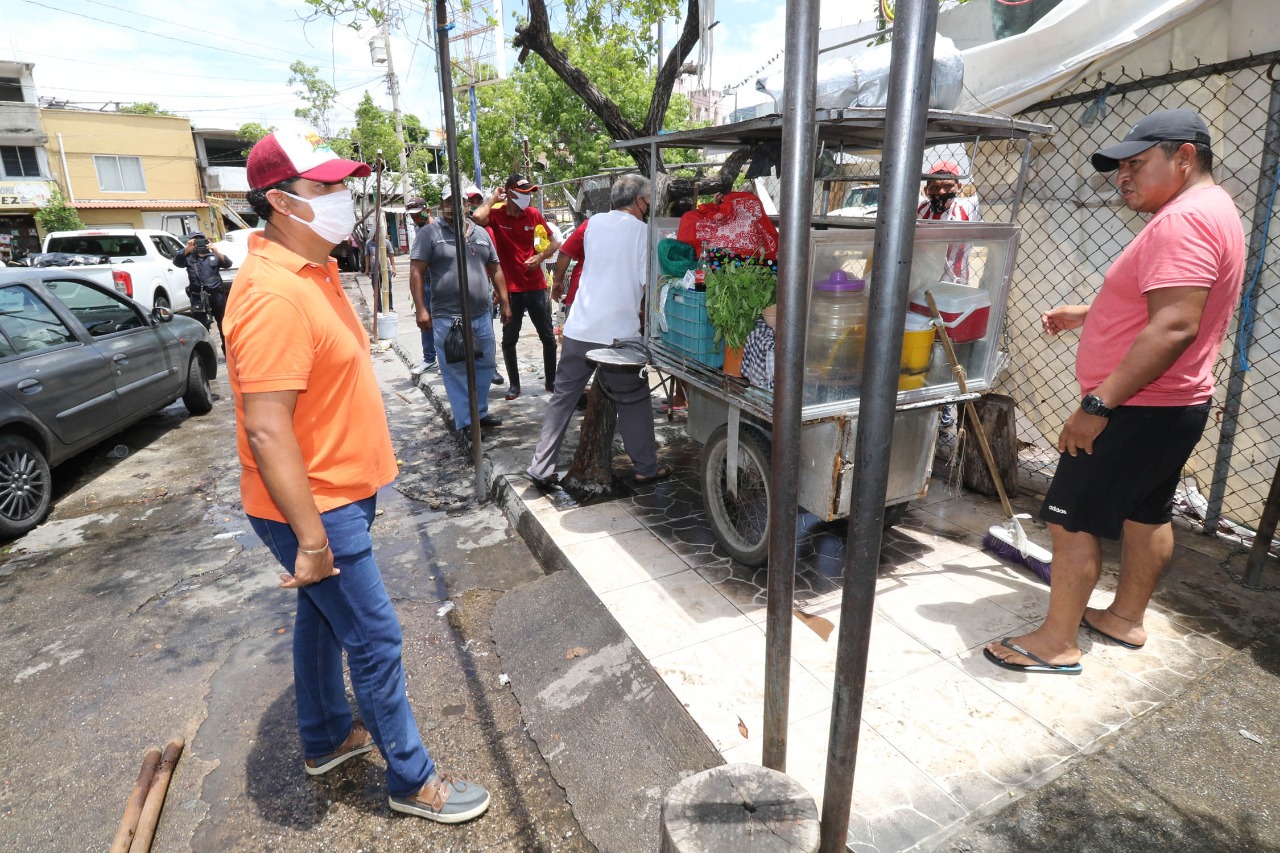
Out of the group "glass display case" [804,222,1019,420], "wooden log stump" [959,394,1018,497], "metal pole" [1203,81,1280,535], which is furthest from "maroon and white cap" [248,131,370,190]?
"metal pole" [1203,81,1280,535]

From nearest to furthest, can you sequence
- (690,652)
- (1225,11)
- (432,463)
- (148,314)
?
(690,652) → (1225,11) → (432,463) → (148,314)

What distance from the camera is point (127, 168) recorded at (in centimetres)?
3170

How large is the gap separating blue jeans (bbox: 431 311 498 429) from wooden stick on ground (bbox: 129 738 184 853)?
10.9 feet

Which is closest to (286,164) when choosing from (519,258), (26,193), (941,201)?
(941,201)

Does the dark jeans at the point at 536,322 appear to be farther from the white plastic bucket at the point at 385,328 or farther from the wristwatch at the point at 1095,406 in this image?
the wristwatch at the point at 1095,406

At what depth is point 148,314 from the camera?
6730 mm

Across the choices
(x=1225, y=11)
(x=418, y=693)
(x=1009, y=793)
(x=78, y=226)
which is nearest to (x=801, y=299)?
(x=1009, y=793)

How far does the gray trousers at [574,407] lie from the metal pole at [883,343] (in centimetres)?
316

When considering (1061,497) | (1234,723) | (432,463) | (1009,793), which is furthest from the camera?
(432,463)

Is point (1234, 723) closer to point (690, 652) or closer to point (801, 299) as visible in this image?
point (690, 652)

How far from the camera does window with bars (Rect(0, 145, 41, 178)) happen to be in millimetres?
27812

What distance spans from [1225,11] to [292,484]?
16.1 ft

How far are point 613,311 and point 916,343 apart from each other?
74.5 inches

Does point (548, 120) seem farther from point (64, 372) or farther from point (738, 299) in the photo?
point (738, 299)
